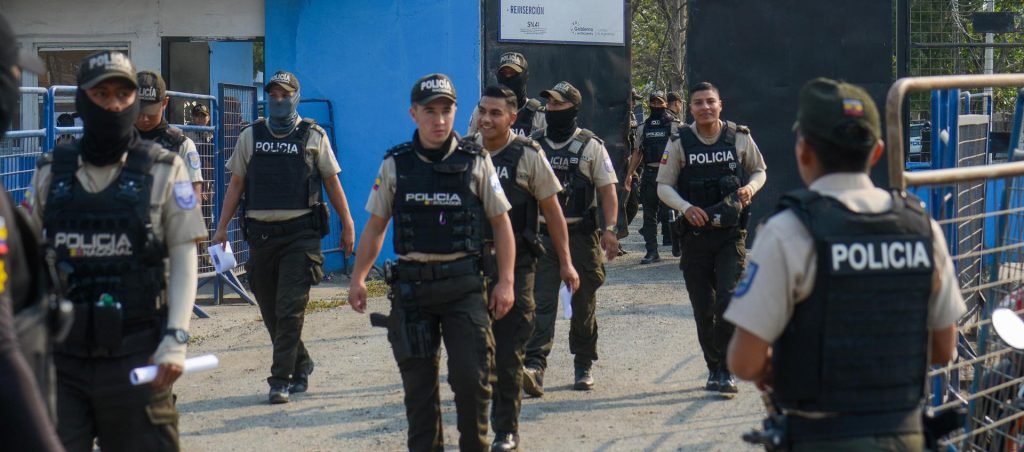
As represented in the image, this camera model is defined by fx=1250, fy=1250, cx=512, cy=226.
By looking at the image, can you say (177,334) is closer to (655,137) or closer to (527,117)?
(527,117)

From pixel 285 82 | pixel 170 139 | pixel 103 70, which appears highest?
pixel 285 82

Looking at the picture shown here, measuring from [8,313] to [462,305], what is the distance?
2946 millimetres

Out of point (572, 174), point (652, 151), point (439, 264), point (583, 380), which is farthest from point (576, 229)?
point (652, 151)

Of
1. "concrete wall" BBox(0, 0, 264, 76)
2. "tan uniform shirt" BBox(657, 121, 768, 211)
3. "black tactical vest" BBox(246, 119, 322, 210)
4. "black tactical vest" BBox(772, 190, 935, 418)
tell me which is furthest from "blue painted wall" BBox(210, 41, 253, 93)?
"black tactical vest" BBox(772, 190, 935, 418)

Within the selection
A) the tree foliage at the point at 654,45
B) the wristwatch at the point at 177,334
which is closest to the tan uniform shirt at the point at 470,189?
the wristwatch at the point at 177,334

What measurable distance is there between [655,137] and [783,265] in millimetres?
11834

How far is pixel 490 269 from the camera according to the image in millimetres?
6160

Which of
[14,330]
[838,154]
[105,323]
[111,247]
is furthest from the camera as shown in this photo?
[111,247]

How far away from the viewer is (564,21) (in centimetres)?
1526

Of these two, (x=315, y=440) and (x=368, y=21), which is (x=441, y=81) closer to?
(x=315, y=440)

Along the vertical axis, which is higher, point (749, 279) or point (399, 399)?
point (749, 279)

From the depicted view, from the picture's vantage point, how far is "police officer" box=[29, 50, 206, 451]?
14.9ft

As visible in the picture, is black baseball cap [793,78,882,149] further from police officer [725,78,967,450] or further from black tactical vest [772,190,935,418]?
black tactical vest [772,190,935,418]

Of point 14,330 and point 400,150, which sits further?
point 400,150
